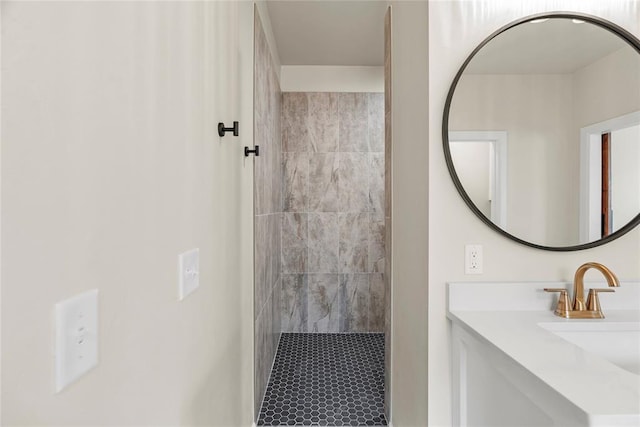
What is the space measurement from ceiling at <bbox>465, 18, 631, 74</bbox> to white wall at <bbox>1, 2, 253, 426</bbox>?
998mm

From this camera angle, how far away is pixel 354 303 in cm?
387

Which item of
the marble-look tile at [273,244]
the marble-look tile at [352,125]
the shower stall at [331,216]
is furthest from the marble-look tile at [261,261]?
the marble-look tile at [352,125]

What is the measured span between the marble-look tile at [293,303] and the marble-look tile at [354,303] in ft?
1.20

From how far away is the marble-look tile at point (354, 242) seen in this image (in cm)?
385

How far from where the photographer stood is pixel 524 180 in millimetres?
1520

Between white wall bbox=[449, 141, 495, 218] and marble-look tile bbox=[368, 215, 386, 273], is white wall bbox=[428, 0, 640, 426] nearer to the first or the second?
white wall bbox=[449, 141, 495, 218]

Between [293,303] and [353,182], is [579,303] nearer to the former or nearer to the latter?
[353,182]

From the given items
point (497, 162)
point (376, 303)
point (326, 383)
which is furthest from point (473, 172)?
point (376, 303)

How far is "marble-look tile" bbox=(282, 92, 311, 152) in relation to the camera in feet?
12.5

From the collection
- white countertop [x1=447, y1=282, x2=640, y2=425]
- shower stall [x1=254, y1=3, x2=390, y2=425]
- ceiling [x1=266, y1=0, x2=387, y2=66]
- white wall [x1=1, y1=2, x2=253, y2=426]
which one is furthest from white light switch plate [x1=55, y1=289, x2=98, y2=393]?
shower stall [x1=254, y1=3, x2=390, y2=425]

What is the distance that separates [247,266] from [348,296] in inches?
81.8

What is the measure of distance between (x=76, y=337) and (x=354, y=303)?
11.3ft

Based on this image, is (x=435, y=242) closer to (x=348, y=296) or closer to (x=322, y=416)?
(x=322, y=416)


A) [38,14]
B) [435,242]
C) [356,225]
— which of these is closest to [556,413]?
[435,242]
